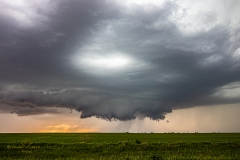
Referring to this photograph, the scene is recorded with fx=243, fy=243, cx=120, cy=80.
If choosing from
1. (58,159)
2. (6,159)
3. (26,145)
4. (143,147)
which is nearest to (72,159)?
(58,159)

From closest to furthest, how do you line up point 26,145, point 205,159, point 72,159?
point 205,159
point 72,159
point 26,145

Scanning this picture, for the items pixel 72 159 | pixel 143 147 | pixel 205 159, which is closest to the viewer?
pixel 205 159

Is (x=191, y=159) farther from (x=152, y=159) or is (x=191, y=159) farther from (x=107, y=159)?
(x=107, y=159)

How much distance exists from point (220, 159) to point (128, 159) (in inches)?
461

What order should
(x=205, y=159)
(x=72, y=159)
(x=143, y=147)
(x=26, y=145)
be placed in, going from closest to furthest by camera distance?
(x=205, y=159)
(x=72, y=159)
(x=143, y=147)
(x=26, y=145)

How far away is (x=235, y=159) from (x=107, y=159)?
16454 mm

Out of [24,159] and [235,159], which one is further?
[24,159]

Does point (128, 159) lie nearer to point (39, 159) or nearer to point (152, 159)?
point (152, 159)

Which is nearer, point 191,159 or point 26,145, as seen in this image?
point 191,159

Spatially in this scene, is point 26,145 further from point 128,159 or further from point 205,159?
point 205,159

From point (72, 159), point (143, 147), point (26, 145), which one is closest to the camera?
point (72, 159)

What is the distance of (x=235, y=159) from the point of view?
102 feet

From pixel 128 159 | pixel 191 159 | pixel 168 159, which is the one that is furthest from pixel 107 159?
pixel 191 159

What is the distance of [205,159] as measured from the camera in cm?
3012
